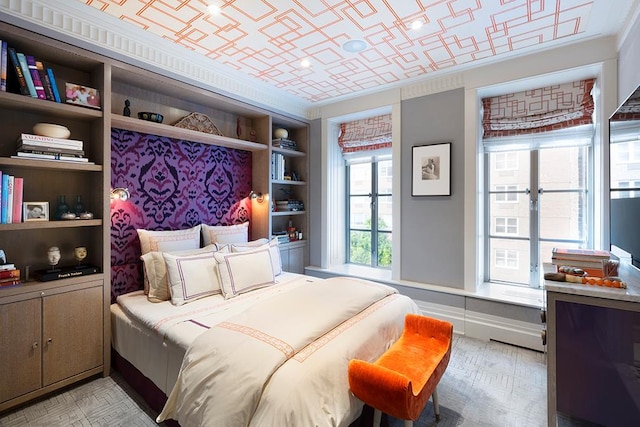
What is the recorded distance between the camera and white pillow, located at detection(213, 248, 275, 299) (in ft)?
8.34

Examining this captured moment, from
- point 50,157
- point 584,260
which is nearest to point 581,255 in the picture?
point 584,260

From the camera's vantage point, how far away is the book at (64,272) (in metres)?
2.09

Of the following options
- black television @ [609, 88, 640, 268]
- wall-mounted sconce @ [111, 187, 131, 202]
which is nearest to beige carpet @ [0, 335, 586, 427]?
black television @ [609, 88, 640, 268]

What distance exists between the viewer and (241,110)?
3480mm

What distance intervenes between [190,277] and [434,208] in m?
2.51

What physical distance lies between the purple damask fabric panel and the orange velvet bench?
233 centimetres

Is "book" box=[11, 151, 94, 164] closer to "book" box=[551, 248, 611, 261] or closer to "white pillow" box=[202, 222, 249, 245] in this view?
"white pillow" box=[202, 222, 249, 245]

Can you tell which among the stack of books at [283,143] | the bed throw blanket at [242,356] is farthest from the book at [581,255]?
the stack of books at [283,143]

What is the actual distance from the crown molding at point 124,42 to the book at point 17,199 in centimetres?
100

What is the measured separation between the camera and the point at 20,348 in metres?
1.96

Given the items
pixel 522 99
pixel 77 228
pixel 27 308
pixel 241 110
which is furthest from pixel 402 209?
pixel 27 308

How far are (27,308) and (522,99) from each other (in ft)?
14.8

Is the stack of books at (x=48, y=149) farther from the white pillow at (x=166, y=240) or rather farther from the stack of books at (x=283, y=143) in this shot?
the stack of books at (x=283, y=143)

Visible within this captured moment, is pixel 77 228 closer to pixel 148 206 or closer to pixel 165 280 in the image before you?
pixel 148 206
